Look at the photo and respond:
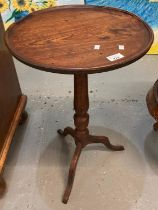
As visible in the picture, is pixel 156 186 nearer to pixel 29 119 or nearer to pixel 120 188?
pixel 120 188

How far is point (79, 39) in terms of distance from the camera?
1351mm

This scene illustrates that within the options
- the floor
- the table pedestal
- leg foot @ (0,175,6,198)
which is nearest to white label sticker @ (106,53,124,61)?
the table pedestal

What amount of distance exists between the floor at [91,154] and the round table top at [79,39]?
75 cm

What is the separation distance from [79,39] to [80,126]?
1.69 feet

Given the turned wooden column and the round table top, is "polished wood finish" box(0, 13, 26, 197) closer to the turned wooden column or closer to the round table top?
the round table top

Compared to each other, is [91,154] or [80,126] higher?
[80,126]

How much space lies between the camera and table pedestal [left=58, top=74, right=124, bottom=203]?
57.7 inches

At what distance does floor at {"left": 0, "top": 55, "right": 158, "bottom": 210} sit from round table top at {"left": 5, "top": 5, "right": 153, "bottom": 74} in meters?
0.75

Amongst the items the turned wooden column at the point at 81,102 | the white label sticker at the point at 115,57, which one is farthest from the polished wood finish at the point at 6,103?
the white label sticker at the point at 115,57

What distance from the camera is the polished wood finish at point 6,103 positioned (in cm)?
164

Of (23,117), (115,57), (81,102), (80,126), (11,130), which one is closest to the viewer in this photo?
(115,57)

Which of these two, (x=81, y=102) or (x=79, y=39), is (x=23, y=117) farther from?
(x=79, y=39)

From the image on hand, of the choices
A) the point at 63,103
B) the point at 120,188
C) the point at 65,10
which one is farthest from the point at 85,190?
the point at 65,10

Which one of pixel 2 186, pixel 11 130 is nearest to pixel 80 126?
pixel 11 130
